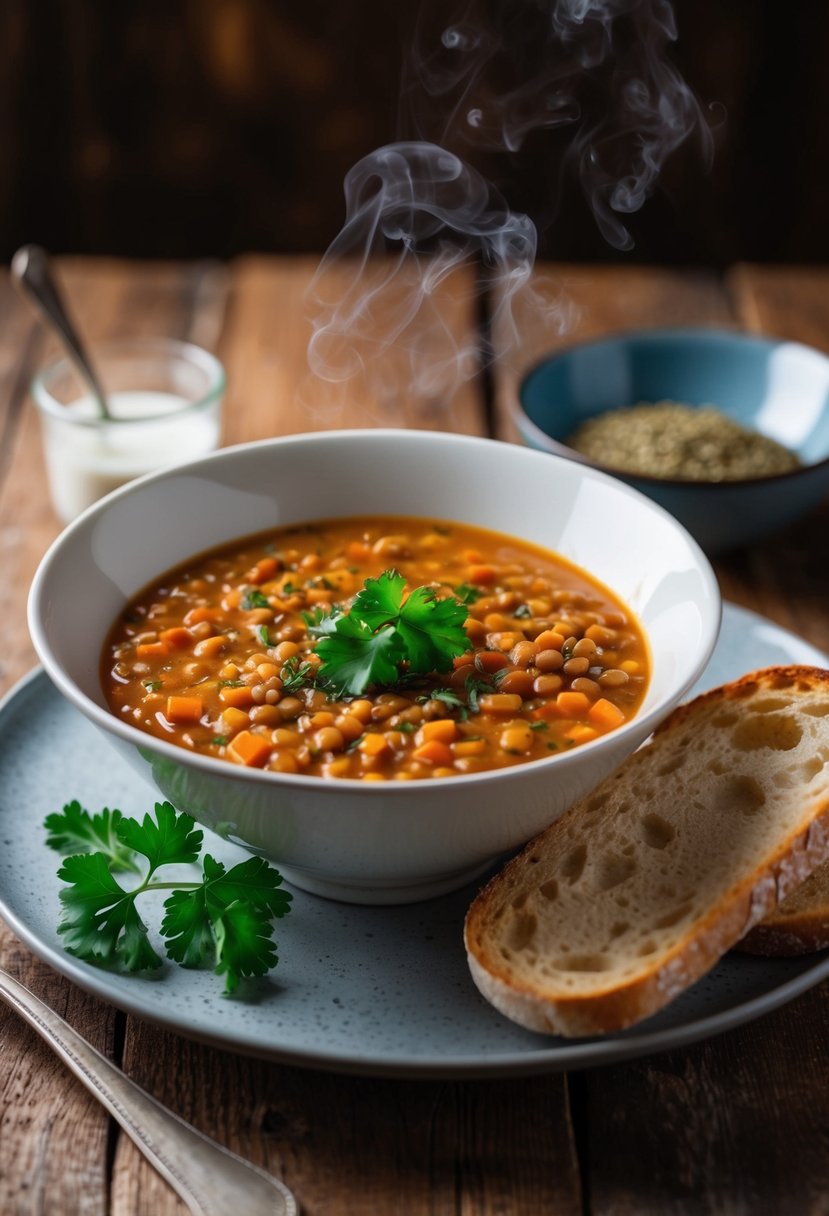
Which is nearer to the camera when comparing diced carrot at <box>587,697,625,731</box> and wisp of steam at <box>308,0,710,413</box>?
diced carrot at <box>587,697,625,731</box>

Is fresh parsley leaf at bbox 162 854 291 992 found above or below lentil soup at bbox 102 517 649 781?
below

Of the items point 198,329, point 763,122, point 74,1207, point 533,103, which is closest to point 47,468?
point 198,329

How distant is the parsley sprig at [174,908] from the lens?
226cm

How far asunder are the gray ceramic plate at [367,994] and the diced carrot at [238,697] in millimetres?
307

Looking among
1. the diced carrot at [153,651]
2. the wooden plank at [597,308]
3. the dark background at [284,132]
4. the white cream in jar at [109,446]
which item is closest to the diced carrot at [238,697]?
the diced carrot at [153,651]

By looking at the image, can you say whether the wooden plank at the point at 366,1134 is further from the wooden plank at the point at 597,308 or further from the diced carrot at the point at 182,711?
the wooden plank at the point at 597,308

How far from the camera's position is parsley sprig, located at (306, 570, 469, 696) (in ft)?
8.21

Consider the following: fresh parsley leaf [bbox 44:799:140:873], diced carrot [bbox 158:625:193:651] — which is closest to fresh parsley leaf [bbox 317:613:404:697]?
diced carrot [bbox 158:625:193:651]

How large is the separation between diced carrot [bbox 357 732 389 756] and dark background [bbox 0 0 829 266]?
4.71 m

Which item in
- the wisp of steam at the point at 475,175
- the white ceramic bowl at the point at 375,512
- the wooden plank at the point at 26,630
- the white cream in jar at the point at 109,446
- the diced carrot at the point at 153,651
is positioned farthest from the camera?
the wisp of steam at the point at 475,175

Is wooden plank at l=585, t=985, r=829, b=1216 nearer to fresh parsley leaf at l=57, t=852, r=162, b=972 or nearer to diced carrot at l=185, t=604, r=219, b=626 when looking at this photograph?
fresh parsley leaf at l=57, t=852, r=162, b=972

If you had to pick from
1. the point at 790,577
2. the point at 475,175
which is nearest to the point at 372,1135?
the point at 790,577

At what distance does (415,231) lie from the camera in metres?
4.07

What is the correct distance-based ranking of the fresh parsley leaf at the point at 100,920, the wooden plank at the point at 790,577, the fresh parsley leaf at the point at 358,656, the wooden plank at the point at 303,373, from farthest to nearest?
the wooden plank at the point at 303,373, the wooden plank at the point at 790,577, the fresh parsley leaf at the point at 358,656, the fresh parsley leaf at the point at 100,920
